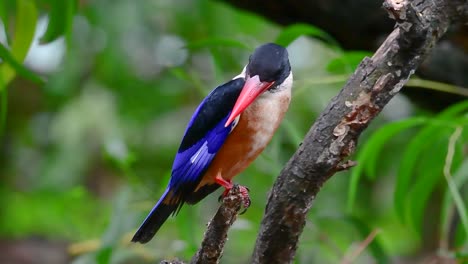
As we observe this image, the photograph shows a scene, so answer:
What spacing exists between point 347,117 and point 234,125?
0.25 metres

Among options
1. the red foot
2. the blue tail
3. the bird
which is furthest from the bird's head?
the blue tail

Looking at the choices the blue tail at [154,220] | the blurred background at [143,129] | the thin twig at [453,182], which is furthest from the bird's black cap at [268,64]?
the blurred background at [143,129]

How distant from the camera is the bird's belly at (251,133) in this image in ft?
5.47

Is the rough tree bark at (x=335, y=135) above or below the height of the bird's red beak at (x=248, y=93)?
below

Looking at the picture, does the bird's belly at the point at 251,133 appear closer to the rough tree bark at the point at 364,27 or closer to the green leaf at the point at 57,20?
the green leaf at the point at 57,20

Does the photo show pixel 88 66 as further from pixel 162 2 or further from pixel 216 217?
pixel 216 217

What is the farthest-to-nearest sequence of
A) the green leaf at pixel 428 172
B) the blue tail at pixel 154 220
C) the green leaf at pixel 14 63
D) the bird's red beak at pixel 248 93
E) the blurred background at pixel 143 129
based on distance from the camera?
the blurred background at pixel 143 129 → the green leaf at pixel 428 172 → the green leaf at pixel 14 63 → the blue tail at pixel 154 220 → the bird's red beak at pixel 248 93

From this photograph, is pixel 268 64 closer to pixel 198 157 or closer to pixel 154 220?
pixel 198 157

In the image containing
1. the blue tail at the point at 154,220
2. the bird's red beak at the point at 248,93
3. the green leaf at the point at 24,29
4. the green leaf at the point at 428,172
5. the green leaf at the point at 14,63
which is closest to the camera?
the bird's red beak at the point at 248,93

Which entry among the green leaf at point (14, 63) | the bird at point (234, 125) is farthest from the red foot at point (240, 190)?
the green leaf at point (14, 63)

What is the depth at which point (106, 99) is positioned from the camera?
13.1 ft

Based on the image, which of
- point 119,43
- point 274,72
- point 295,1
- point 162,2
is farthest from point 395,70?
point 162,2

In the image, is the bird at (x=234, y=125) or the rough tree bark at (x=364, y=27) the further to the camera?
the rough tree bark at (x=364, y=27)

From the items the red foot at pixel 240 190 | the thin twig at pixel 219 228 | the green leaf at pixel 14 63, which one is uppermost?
the green leaf at pixel 14 63
